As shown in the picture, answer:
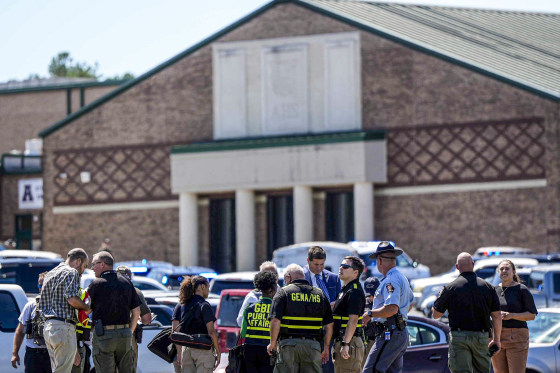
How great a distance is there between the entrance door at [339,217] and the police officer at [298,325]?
28.6m

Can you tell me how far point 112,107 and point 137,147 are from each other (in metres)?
1.88

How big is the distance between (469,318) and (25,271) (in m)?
7.29

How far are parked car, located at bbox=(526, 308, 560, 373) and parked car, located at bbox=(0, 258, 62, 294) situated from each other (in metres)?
6.95

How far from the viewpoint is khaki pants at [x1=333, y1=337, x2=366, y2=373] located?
12516mm

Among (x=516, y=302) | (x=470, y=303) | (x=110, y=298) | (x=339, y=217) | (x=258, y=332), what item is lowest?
(x=258, y=332)

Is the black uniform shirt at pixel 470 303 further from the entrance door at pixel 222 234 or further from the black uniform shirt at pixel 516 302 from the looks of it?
the entrance door at pixel 222 234

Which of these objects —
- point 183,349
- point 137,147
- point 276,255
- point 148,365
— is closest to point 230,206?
point 137,147

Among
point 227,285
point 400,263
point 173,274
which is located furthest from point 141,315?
point 400,263

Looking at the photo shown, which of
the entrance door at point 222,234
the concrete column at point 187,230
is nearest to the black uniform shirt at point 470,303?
the concrete column at point 187,230

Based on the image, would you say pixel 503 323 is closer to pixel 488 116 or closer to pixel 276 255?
pixel 276 255

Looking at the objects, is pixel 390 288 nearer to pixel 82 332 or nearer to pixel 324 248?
pixel 82 332

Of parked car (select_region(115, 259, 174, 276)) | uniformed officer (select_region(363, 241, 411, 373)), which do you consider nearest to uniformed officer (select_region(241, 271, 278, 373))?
uniformed officer (select_region(363, 241, 411, 373))

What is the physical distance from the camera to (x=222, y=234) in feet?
140

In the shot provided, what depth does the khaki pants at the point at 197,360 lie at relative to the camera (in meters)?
12.6
